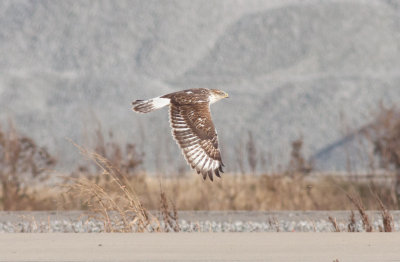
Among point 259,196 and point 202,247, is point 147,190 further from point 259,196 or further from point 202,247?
point 202,247

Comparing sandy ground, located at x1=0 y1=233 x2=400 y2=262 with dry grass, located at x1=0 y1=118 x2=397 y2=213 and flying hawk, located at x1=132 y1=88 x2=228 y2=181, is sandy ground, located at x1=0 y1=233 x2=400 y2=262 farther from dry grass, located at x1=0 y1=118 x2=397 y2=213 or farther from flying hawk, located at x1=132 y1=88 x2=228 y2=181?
dry grass, located at x1=0 y1=118 x2=397 y2=213

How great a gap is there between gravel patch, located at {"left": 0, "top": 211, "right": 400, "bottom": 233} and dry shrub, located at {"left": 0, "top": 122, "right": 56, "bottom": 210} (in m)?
1.33

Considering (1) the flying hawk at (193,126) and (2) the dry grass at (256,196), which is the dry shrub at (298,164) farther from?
(1) the flying hawk at (193,126)

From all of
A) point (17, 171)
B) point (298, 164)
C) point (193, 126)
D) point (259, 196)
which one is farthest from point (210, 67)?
point (193, 126)

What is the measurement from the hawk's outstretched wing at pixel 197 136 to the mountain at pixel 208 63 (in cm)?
4208

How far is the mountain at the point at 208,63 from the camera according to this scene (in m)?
56.6

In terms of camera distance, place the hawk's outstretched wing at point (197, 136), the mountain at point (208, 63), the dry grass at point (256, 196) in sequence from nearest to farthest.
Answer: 1. the hawk's outstretched wing at point (197, 136)
2. the dry grass at point (256, 196)
3. the mountain at point (208, 63)

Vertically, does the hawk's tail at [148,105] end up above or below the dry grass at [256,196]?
above

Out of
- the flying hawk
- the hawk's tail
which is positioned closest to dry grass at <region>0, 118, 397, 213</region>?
the flying hawk

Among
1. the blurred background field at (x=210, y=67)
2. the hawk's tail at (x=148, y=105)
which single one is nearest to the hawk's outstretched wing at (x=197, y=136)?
the hawk's tail at (x=148, y=105)

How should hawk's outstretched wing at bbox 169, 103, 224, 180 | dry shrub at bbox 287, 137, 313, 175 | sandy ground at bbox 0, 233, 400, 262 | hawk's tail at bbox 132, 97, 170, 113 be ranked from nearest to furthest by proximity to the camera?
sandy ground at bbox 0, 233, 400, 262, hawk's outstretched wing at bbox 169, 103, 224, 180, hawk's tail at bbox 132, 97, 170, 113, dry shrub at bbox 287, 137, 313, 175

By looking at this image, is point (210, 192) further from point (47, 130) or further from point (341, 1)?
point (341, 1)

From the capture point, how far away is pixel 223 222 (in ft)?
48.2

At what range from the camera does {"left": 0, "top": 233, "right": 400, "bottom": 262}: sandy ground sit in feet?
26.1
